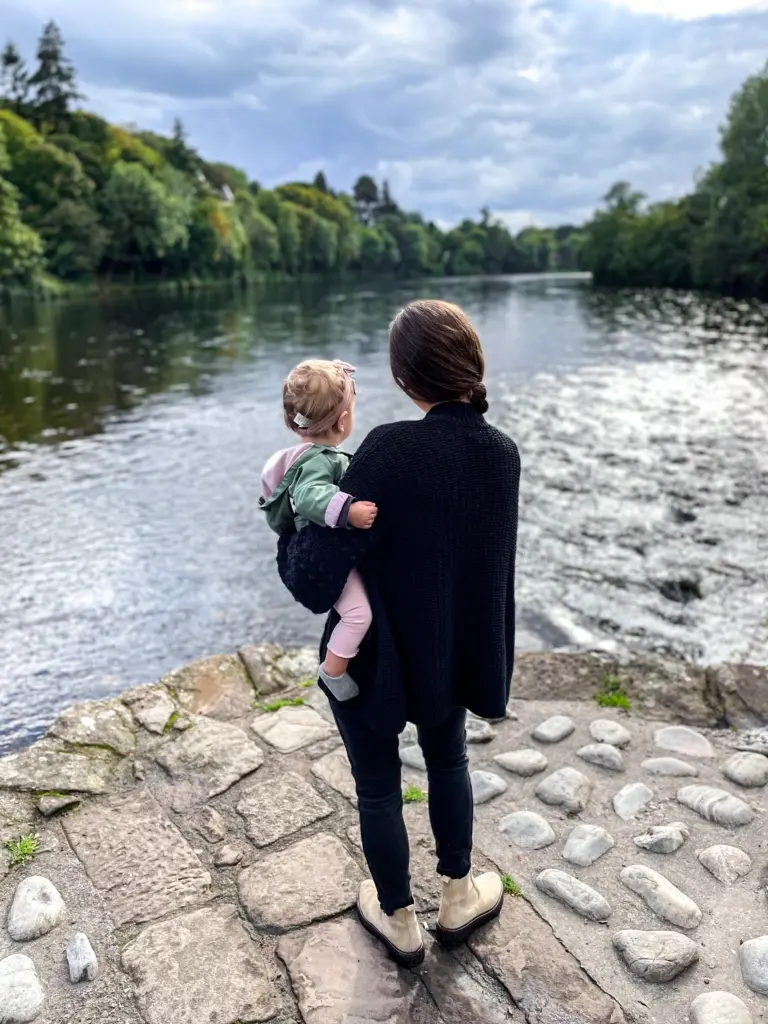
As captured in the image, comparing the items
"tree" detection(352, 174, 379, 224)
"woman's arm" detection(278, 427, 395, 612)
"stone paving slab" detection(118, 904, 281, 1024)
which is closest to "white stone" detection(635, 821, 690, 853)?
"stone paving slab" detection(118, 904, 281, 1024)

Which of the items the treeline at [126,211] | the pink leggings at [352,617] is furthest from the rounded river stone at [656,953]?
the treeline at [126,211]

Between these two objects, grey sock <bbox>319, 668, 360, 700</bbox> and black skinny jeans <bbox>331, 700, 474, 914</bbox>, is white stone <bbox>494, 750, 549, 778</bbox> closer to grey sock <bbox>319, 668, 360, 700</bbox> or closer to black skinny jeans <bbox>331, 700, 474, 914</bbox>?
black skinny jeans <bbox>331, 700, 474, 914</bbox>

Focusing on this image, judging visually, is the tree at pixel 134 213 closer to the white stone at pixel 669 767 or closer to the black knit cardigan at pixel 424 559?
the white stone at pixel 669 767

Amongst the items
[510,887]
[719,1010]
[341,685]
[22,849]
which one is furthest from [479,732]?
[22,849]

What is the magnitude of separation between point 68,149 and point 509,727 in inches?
3249

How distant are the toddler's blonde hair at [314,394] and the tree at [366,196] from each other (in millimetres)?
192023

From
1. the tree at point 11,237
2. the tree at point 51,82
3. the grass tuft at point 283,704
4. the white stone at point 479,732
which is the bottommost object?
the grass tuft at point 283,704

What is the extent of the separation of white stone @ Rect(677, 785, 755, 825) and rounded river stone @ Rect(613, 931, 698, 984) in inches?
34.3

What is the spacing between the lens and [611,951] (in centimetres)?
287

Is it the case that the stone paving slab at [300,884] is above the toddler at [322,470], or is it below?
below

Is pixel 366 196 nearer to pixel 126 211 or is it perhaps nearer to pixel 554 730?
pixel 126 211

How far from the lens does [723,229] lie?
55594 millimetres

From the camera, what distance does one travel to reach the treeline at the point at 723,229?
173 ft

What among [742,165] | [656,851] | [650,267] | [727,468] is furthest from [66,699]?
[650,267]
